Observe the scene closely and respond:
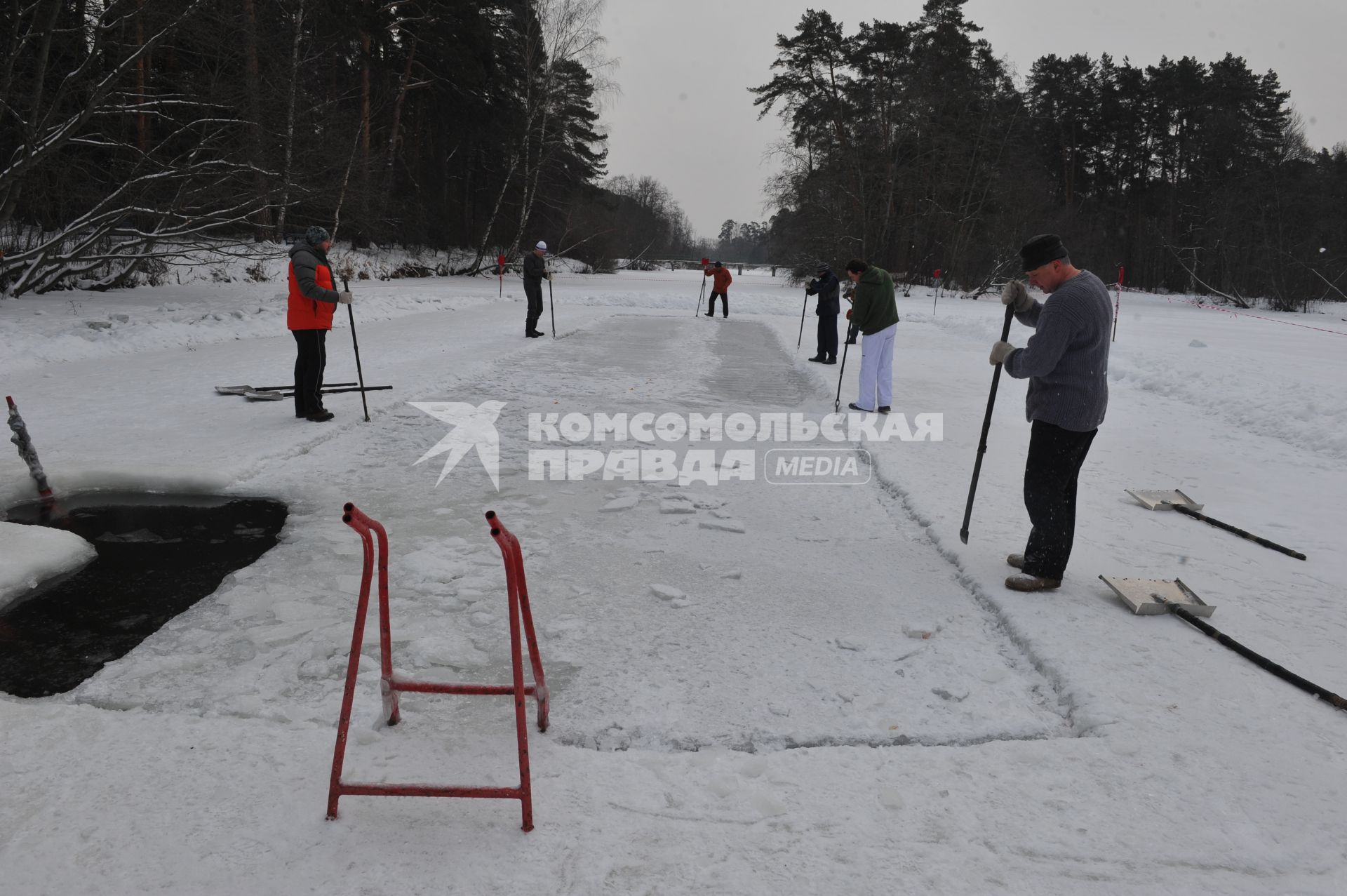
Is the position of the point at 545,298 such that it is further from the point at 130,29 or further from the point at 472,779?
the point at 472,779

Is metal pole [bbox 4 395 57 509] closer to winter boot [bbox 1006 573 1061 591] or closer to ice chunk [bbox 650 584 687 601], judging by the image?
ice chunk [bbox 650 584 687 601]

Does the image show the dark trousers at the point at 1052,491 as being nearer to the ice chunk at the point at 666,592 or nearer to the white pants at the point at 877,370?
the ice chunk at the point at 666,592

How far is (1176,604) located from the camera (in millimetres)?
4000

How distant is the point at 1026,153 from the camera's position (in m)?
48.3

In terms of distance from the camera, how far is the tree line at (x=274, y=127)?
12281 millimetres

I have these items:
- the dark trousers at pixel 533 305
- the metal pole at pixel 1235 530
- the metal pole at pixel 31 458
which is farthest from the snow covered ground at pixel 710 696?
the dark trousers at pixel 533 305

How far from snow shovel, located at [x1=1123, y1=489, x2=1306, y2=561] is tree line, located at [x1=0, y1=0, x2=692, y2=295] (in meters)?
14.1

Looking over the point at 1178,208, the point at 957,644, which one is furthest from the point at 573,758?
the point at 1178,208

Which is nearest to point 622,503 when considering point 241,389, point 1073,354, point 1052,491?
point 1052,491

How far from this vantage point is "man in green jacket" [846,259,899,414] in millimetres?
8820

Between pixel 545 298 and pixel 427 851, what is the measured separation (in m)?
25.7

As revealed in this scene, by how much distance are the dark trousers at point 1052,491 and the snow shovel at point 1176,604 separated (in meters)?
0.33

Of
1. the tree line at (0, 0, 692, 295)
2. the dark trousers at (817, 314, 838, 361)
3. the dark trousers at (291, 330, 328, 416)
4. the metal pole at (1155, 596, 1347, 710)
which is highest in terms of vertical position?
the tree line at (0, 0, 692, 295)

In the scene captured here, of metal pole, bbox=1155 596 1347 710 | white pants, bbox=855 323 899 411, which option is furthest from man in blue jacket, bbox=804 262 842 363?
metal pole, bbox=1155 596 1347 710
